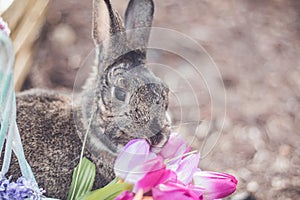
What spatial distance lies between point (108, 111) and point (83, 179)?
4.6 inches

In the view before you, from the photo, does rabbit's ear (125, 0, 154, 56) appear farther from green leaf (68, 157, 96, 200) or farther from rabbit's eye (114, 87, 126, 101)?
green leaf (68, 157, 96, 200)

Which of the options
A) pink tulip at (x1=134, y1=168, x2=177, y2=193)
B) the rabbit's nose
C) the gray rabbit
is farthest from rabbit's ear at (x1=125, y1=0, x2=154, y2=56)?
pink tulip at (x1=134, y1=168, x2=177, y2=193)

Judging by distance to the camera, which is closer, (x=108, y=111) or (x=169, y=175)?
(x=169, y=175)

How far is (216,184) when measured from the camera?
0.74 m

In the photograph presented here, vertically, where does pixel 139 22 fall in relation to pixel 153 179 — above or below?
above

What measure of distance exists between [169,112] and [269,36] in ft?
1.21

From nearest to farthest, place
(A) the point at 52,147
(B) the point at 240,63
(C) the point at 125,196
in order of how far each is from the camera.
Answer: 1. (C) the point at 125,196
2. (A) the point at 52,147
3. (B) the point at 240,63

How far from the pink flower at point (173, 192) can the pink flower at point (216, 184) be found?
37mm

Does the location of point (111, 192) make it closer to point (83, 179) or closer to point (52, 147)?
point (83, 179)

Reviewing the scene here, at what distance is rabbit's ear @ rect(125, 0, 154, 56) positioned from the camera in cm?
84

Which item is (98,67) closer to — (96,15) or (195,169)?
(96,15)

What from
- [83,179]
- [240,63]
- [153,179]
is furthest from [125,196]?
[240,63]

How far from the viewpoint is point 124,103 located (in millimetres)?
853

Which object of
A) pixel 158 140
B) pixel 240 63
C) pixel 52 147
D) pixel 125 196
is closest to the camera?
pixel 125 196
